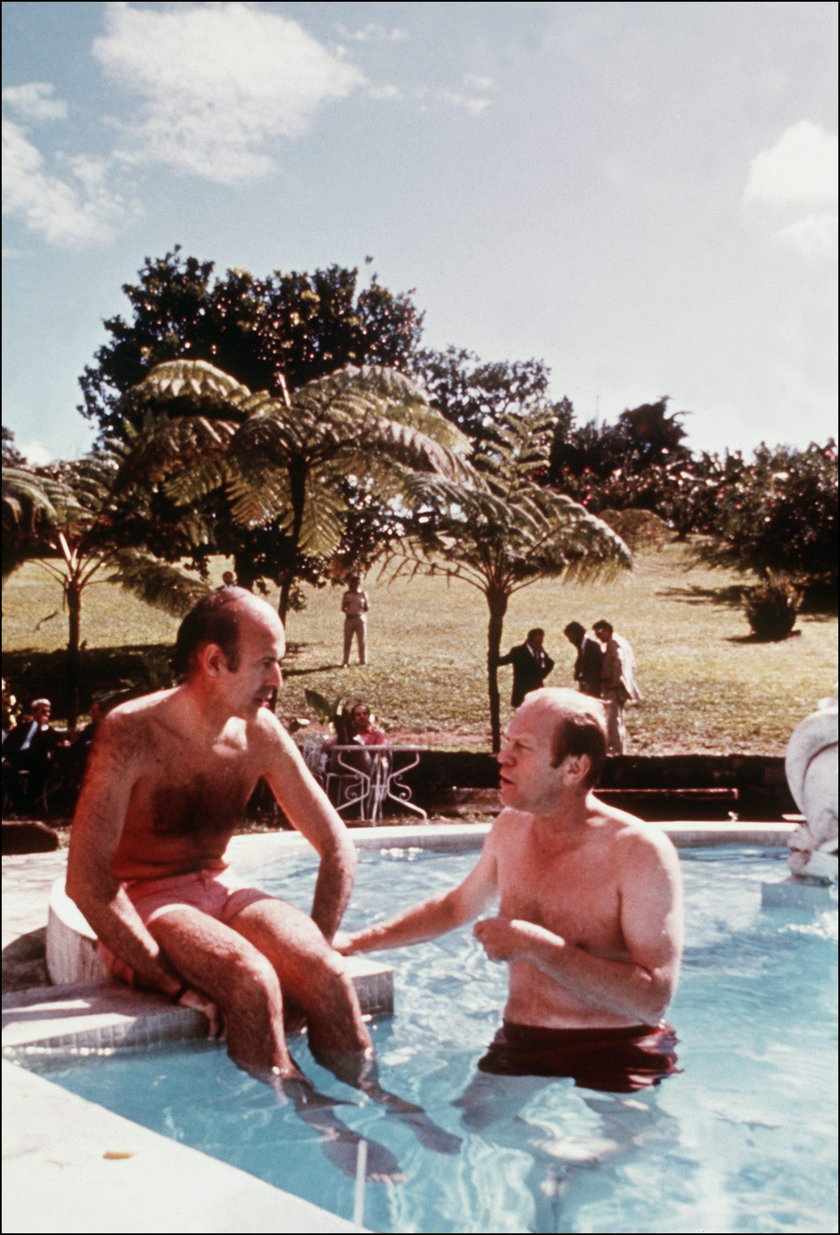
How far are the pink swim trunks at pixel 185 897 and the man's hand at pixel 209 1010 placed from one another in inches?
9.3

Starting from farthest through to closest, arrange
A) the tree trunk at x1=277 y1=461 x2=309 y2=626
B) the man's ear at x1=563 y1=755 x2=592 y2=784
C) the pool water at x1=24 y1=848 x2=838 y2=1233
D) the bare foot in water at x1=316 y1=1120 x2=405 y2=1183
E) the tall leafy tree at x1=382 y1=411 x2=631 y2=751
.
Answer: the tall leafy tree at x1=382 y1=411 x2=631 y2=751, the tree trunk at x1=277 y1=461 x2=309 y2=626, the man's ear at x1=563 y1=755 x2=592 y2=784, the pool water at x1=24 y1=848 x2=838 y2=1233, the bare foot in water at x1=316 y1=1120 x2=405 y2=1183

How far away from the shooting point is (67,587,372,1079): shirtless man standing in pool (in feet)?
9.11

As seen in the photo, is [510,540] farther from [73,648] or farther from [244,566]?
[73,648]

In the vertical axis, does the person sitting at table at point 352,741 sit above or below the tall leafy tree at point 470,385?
below

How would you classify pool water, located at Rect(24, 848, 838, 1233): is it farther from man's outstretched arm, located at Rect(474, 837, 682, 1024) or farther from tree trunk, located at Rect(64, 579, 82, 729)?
tree trunk, located at Rect(64, 579, 82, 729)

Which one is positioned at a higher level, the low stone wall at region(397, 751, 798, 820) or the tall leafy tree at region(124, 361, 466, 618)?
the tall leafy tree at region(124, 361, 466, 618)

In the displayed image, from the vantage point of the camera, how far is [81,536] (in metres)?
12.5

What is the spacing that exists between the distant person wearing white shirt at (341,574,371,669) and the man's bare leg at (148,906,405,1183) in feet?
41.1

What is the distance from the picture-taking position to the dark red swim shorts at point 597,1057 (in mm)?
2963

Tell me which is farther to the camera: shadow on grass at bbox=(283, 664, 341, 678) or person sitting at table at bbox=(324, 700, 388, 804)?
shadow on grass at bbox=(283, 664, 341, 678)

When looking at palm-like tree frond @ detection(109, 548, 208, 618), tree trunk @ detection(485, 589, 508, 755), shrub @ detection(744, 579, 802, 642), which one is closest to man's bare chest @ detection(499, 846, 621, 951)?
palm-like tree frond @ detection(109, 548, 208, 618)

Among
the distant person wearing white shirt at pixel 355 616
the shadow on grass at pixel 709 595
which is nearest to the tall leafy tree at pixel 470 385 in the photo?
the distant person wearing white shirt at pixel 355 616

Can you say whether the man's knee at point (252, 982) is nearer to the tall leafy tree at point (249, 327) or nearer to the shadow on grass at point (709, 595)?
the tall leafy tree at point (249, 327)

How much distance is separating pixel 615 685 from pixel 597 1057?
881 cm
